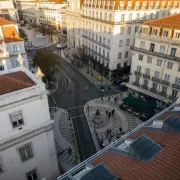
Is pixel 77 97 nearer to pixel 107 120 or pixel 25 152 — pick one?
pixel 107 120

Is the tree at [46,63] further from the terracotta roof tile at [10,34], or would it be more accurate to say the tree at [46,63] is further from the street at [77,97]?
the terracotta roof tile at [10,34]

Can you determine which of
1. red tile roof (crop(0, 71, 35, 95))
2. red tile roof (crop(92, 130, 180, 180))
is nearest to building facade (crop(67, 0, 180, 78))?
red tile roof (crop(0, 71, 35, 95))

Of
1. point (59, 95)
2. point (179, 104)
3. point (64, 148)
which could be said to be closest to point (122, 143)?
point (179, 104)

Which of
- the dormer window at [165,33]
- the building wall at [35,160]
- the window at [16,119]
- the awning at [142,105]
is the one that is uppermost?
the dormer window at [165,33]

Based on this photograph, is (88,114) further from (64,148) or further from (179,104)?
(179,104)

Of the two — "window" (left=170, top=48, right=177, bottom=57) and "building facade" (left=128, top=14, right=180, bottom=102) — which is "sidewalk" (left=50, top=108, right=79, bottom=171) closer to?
"building facade" (left=128, top=14, right=180, bottom=102)

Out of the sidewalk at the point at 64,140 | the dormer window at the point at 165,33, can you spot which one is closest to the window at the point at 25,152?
the sidewalk at the point at 64,140
